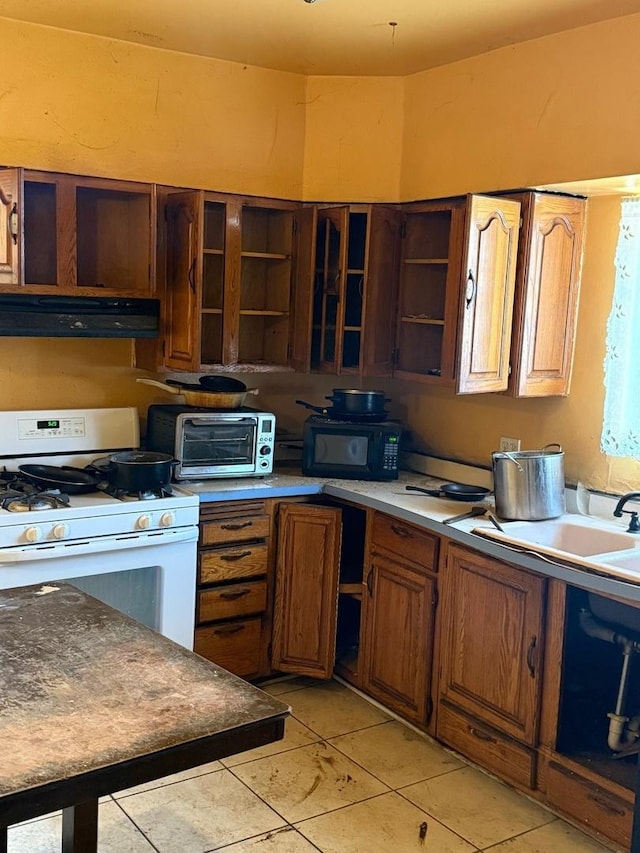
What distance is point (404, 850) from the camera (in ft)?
8.58

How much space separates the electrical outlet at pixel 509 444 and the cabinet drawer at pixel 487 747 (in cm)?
105

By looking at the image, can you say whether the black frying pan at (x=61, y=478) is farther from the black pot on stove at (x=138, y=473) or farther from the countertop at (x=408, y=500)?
the countertop at (x=408, y=500)

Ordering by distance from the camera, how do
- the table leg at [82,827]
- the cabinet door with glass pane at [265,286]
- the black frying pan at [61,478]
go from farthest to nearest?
1. the cabinet door with glass pane at [265,286]
2. the black frying pan at [61,478]
3. the table leg at [82,827]

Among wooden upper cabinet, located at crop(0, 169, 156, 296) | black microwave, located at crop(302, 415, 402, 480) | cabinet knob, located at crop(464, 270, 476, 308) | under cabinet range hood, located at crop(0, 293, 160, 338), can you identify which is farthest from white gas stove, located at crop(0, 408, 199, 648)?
cabinet knob, located at crop(464, 270, 476, 308)

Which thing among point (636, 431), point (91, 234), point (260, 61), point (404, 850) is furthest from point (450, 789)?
point (260, 61)

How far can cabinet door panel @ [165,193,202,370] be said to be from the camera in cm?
345

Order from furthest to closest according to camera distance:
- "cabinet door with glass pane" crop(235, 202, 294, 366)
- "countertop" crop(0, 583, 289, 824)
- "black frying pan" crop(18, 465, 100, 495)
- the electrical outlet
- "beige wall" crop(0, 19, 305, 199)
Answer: "cabinet door with glass pane" crop(235, 202, 294, 366)
the electrical outlet
"beige wall" crop(0, 19, 305, 199)
"black frying pan" crop(18, 465, 100, 495)
"countertop" crop(0, 583, 289, 824)

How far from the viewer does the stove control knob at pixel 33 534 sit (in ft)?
9.59

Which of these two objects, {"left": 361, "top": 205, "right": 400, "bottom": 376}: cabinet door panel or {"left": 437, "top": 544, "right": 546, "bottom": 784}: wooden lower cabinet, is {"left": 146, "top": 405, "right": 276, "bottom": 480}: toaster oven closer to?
{"left": 361, "top": 205, "right": 400, "bottom": 376}: cabinet door panel

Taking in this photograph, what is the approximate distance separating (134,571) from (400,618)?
3.32 feet

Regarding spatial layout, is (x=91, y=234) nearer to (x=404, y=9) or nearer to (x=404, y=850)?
(x=404, y=9)

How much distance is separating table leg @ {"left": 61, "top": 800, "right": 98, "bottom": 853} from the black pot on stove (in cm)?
149

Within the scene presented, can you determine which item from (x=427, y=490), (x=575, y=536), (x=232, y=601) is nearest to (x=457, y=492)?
(x=427, y=490)

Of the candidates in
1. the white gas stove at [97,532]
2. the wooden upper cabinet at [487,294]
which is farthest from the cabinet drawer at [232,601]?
the wooden upper cabinet at [487,294]
